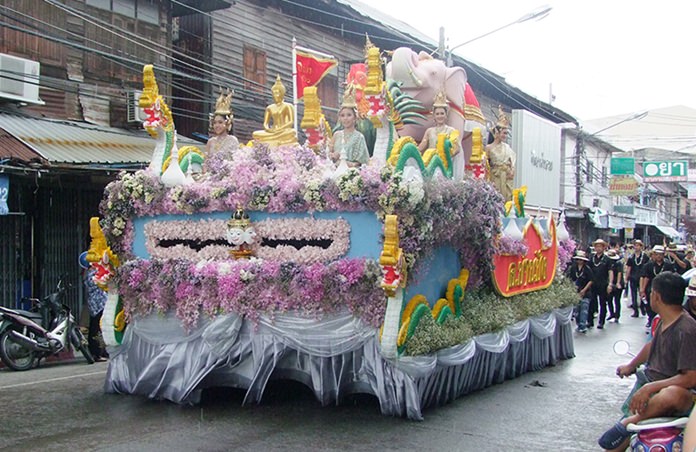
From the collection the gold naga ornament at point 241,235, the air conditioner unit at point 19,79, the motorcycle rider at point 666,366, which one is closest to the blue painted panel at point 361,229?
the gold naga ornament at point 241,235

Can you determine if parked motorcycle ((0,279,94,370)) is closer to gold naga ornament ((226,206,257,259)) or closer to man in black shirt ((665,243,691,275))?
gold naga ornament ((226,206,257,259))

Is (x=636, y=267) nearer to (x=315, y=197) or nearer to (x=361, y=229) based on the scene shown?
(x=361, y=229)

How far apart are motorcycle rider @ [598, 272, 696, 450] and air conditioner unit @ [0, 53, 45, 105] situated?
11.0 metres

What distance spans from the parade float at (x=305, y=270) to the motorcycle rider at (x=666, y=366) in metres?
2.15

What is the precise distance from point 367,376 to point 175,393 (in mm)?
1918

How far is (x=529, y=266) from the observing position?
995 centimetres

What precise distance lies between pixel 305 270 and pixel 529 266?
4264 mm

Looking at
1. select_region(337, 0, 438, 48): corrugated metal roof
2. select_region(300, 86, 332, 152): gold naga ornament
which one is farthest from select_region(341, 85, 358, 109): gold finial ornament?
select_region(337, 0, 438, 48): corrugated metal roof

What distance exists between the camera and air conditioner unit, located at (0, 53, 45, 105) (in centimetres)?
1277

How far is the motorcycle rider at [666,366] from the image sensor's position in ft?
14.1

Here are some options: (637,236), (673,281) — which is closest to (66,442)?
(673,281)

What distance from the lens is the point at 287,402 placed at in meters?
7.44

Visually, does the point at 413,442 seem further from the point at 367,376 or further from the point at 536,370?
the point at 536,370

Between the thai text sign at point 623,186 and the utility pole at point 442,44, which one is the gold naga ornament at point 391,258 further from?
the thai text sign at point 623,186
